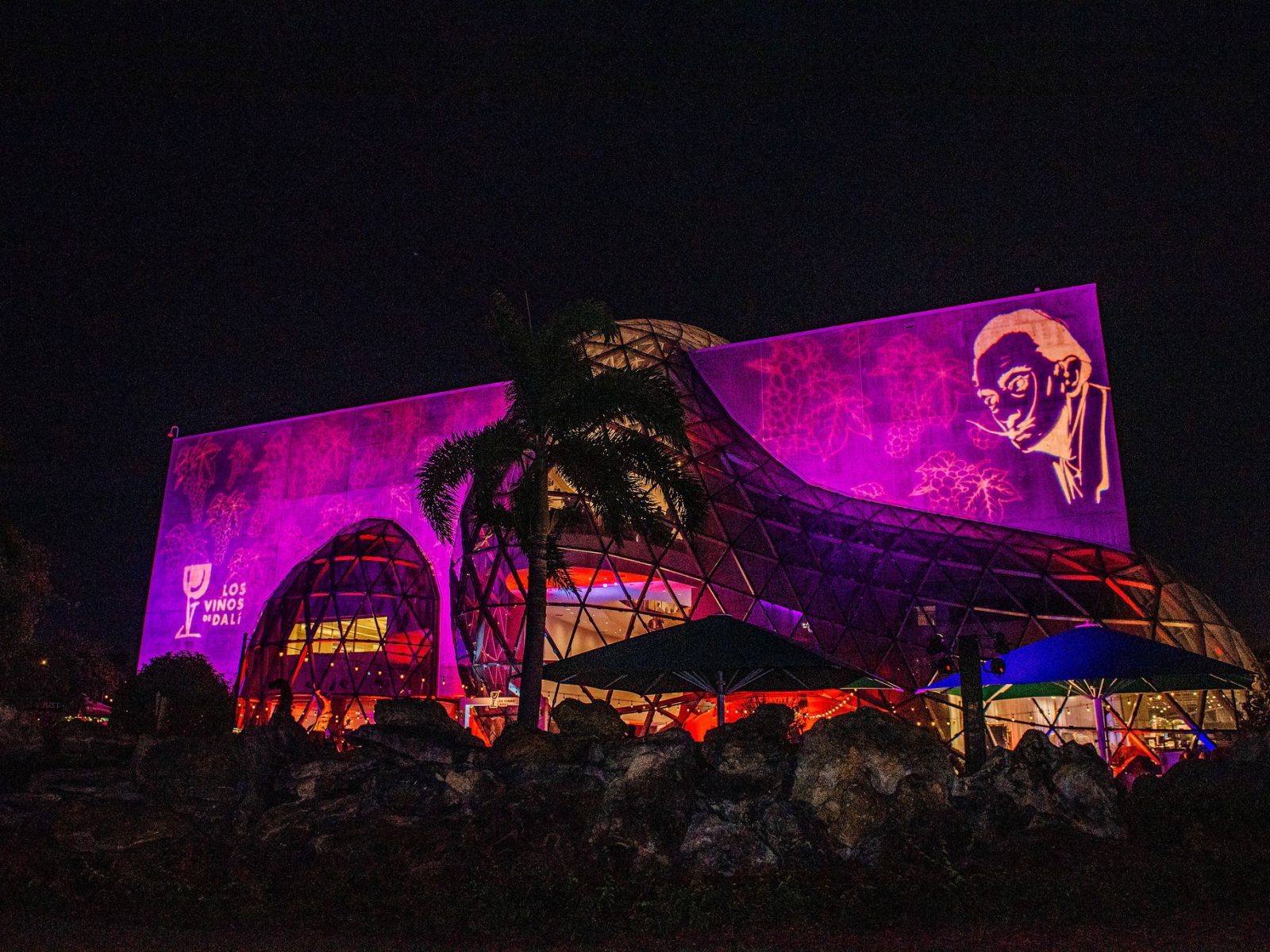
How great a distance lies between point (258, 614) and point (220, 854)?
29985 millimetres

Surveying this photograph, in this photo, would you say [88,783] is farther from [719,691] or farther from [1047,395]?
[1047,395]

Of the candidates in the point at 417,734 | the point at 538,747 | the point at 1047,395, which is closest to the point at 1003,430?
the point at 1047,395

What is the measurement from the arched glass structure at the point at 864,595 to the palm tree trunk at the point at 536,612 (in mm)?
9374

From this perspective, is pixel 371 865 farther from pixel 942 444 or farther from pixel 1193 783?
pixel 942 444

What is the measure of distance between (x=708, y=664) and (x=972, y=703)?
374cm

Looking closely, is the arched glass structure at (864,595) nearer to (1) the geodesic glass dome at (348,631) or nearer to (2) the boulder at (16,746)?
(1) the geodesic glass dome at (348,631)

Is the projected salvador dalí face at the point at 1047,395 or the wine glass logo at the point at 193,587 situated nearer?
the projected salvador dalí face at the point at 1047,395

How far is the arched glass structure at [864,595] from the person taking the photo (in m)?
25.7

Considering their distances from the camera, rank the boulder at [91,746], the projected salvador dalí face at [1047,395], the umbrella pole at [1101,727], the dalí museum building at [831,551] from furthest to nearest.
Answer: the projected salvador dalí face at [1047,395] → the dalí museum building at [831,551] → the umbrella pole at [1101,727] → the boulder at [91,746]

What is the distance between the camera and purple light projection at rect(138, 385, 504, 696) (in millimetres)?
36250

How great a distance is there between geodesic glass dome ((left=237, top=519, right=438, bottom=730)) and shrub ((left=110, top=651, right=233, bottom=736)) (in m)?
5.75

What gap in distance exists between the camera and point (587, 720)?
12.6 meters

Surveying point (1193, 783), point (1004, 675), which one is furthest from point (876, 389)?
point (1193, 783)

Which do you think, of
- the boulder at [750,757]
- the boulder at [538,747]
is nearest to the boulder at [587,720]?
the boulder at [538,747]
